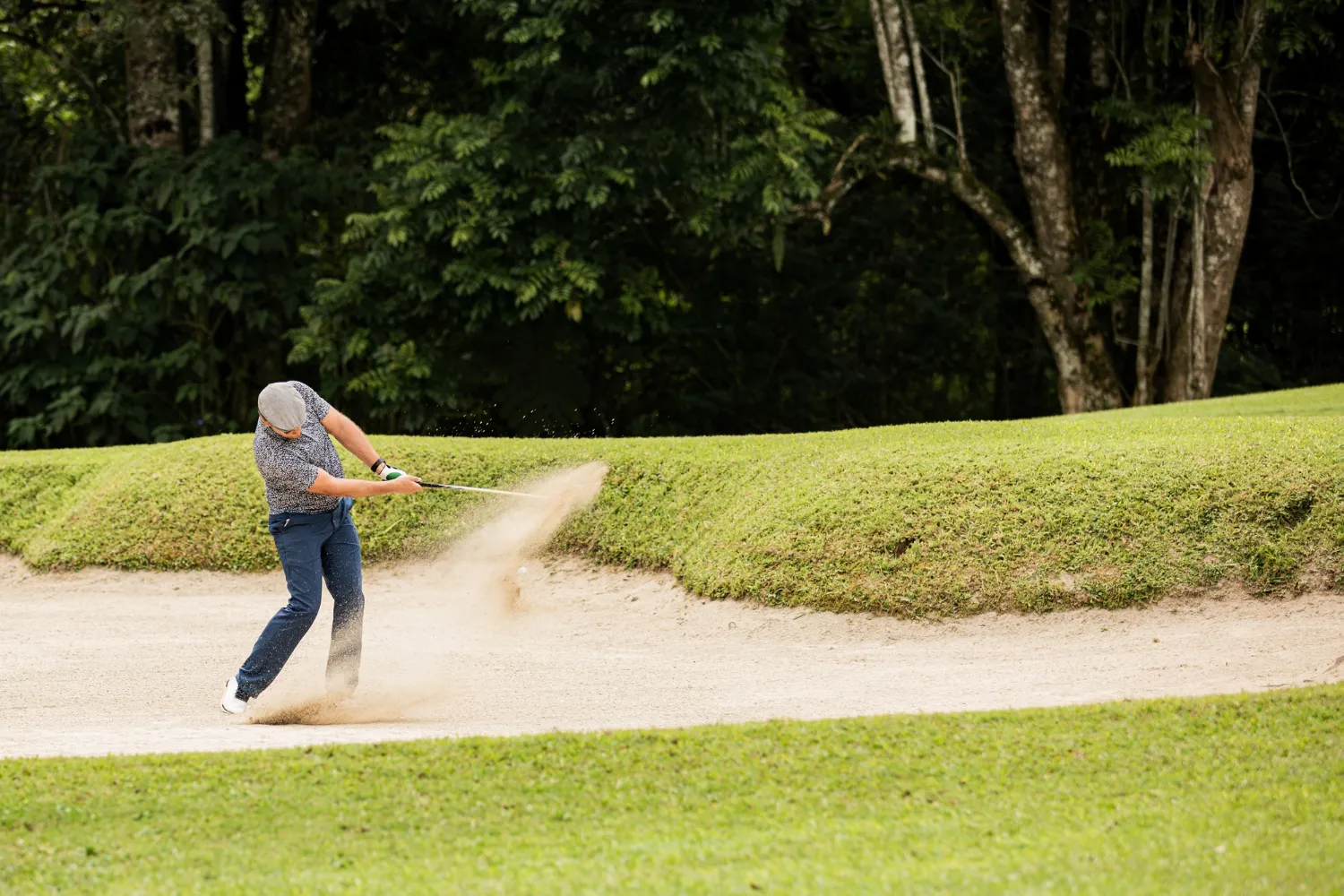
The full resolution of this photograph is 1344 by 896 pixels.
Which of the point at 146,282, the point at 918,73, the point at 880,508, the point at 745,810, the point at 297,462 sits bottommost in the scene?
the point at 880,508

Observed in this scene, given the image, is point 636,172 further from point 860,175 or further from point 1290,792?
point 1290,792

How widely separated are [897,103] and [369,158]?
7.09 metres

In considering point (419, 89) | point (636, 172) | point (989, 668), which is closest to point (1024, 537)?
point (989, 668)

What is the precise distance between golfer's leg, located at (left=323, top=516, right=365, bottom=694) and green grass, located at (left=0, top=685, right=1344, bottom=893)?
5.73ft

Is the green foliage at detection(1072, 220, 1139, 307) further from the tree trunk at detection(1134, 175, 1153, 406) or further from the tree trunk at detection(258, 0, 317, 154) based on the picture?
the tree trunk at detection(258, 0, 317, 154)

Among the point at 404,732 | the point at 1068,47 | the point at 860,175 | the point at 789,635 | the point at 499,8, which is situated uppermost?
the point at 499,8

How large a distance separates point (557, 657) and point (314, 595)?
7.19 feet

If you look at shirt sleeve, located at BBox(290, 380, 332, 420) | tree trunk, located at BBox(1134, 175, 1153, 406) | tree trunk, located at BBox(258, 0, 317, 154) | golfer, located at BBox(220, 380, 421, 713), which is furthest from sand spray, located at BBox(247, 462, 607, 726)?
tree trunk, located at BBox(258, 0, 317, 154)

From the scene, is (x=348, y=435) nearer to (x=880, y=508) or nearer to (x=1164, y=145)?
(x=880, y=508)

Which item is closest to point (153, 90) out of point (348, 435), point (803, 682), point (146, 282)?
point (146, 282)

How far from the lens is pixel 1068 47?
20.3 meters

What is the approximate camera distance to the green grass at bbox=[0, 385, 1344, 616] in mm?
9039

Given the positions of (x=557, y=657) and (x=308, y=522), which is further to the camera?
(x=557, y=657)

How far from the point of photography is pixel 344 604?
749 cm
